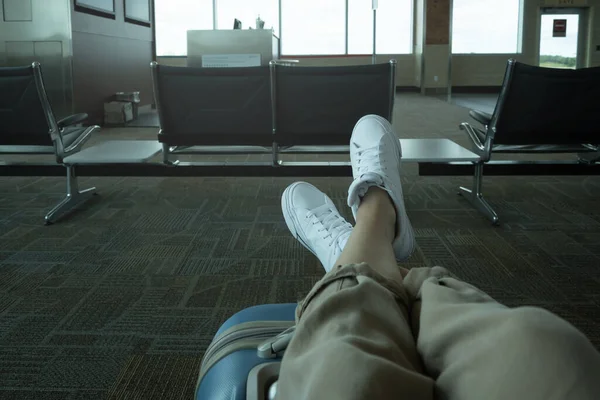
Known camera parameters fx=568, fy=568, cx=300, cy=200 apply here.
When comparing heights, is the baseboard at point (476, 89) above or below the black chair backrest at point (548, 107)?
above

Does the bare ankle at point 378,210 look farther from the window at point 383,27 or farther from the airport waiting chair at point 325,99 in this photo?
the window at point 383,27

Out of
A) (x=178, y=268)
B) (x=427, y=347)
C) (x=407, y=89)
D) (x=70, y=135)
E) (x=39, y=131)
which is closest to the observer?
(x=427, y=347)

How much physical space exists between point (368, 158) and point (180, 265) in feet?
2.76

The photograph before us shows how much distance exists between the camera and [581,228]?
8.17 feet

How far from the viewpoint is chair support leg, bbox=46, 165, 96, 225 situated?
2622 millimetres

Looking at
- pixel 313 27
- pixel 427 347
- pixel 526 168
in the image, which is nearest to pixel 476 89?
pixel 313 27

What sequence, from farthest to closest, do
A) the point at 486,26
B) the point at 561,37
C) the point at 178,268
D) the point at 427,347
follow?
the point at 486,26
the point at 561,37
the point at 178,268
the point at 427,347

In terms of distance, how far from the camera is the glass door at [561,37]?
37.8 ft

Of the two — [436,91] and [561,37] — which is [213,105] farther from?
[561,37]

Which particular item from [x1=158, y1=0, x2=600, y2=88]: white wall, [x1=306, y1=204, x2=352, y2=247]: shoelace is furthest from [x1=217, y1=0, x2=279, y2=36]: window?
[x1=306, y1=204, x2=352, y2=247]: shoelace

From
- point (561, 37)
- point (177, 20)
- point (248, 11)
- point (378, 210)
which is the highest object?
point (248, 11)

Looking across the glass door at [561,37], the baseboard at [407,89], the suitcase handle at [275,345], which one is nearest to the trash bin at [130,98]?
the suitcase handle at [275,345]

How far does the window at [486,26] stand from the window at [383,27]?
1.00m

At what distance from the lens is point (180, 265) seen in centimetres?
206
